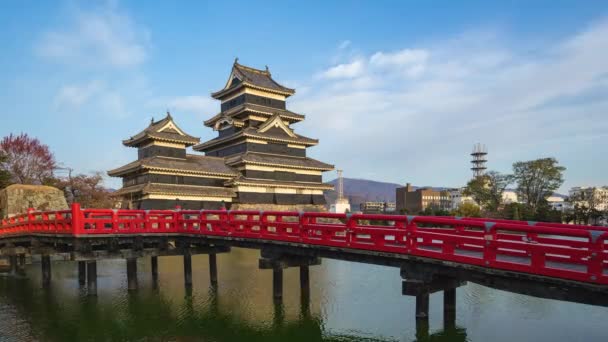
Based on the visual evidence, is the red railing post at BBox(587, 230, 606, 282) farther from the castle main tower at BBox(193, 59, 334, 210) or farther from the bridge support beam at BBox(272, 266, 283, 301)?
the castle main tower at BBox(193, 59, 334, 210)

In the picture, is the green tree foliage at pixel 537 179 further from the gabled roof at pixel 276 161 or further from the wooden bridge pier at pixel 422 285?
the wooden bridge pier at pixel 422 285

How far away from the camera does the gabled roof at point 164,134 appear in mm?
41969

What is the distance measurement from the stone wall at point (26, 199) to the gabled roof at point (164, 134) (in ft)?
33.2

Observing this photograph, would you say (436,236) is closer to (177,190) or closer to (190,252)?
(190,252)

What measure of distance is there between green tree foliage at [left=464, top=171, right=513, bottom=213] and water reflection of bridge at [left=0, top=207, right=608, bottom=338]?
58487mm

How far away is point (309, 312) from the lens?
16016 mm

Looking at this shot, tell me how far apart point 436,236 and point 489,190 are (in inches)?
2579

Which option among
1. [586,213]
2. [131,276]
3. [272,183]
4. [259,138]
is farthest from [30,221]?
[586,213]

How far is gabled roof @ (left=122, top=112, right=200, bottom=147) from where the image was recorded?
42.0 meters

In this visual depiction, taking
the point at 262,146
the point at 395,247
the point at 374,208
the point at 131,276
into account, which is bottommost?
the point at 374,208

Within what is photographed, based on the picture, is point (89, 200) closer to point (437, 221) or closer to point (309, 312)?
point (309, 312)

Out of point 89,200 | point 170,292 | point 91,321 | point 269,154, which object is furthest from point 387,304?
point 89,200

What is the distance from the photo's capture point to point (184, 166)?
43219 millimetres

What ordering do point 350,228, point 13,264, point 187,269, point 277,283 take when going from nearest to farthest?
point 350,228 < point 277,283 < point 187,269 < point 13,264
